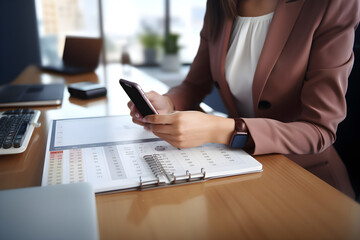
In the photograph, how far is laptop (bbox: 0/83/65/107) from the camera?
99cm

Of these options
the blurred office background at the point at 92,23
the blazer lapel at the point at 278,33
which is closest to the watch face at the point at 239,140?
the blazer lapel at the point at 278,33

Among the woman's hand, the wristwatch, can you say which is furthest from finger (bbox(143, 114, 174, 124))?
the wristwatch

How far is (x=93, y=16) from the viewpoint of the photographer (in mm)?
3113

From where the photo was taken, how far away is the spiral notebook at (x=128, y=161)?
491 millimetres

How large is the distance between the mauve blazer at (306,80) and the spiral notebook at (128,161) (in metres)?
0.09

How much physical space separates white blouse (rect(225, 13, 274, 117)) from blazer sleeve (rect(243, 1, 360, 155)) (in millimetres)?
218

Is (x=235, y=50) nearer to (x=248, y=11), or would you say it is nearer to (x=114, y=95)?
(x=248, y=11)

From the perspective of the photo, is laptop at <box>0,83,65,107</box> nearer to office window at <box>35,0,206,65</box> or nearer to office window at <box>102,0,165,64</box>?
office window at <box>35,0,206,65</box>

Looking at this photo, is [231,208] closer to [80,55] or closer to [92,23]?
[80,55]

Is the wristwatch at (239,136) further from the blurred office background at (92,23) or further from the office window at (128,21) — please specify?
the office window at (128,21)

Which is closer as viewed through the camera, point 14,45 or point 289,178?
point 289,178

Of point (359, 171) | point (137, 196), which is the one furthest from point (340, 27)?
point (137, 196)

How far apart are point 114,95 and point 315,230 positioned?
0.91 m

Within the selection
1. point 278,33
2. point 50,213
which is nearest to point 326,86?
point 278,33
